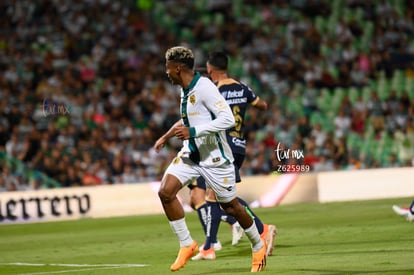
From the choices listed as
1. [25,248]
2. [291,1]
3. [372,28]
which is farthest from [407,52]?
[25,248]

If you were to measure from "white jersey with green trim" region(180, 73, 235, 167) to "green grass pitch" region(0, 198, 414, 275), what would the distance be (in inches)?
49.2

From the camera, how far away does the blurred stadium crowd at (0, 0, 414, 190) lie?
24.8 meters

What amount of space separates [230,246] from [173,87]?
1561cm

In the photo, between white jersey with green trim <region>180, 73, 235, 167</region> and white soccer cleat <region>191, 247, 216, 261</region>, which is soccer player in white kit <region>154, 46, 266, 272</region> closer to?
white jersey with green trim <region>180, 73, 235, 167</region>

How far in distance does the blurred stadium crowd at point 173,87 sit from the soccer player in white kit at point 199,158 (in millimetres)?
13030

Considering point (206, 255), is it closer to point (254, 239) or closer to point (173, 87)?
point (254, 239)

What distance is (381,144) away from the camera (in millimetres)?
26078

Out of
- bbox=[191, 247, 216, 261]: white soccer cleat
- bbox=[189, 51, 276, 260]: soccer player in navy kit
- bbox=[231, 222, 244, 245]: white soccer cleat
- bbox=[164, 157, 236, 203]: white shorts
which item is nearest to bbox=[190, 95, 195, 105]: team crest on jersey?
bbox=[164, 157, 236, 203]: white shorts

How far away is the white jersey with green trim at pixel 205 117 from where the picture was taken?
9625 mm

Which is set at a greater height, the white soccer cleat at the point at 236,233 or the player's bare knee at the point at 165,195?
the player's bare knee at the point at 165,195

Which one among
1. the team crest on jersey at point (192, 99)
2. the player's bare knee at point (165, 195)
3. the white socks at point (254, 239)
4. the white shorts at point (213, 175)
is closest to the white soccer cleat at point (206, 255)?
the white socks at point (254, 239)

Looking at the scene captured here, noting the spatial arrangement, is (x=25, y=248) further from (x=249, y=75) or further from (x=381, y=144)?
(x=249, y=75)

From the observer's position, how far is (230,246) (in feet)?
44.7

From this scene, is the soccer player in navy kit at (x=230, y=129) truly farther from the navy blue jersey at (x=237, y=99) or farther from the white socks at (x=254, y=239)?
the white socks at (x=254, y=239)
